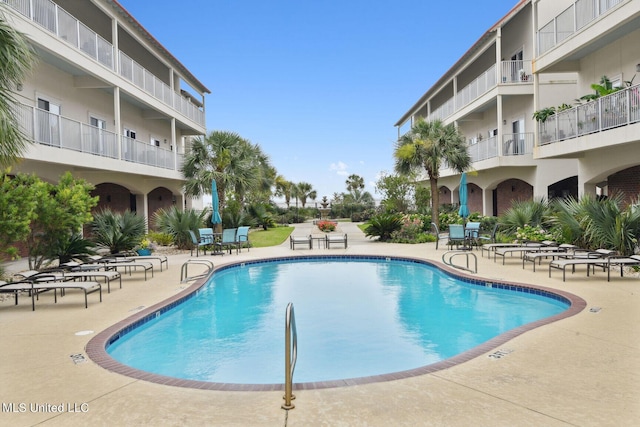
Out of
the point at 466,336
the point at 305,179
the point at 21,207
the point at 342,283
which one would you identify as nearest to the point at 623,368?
the point at 466,336

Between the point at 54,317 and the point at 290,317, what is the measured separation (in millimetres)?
5403

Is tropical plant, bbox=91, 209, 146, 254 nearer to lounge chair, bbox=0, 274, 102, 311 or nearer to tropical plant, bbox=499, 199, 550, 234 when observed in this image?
lounge chair, bbox=0, 274, 102, 311

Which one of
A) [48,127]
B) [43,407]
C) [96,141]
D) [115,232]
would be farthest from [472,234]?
[43,407]

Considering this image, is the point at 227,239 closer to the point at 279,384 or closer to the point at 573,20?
the point at 279,384

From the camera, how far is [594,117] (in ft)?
48.1

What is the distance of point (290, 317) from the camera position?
4371 millimetres

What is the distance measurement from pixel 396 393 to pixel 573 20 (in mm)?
17031

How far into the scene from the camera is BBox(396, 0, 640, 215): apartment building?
1405cm

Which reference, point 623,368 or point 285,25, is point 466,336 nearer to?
point 623,368

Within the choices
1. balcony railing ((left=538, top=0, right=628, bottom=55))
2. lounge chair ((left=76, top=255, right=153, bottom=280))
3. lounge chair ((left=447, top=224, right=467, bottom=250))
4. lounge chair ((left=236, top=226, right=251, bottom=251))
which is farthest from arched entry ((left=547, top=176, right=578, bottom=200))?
lounge chair ((left=76, top=255, right=153, bottom=280))

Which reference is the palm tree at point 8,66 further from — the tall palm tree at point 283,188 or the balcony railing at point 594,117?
the tall palm tree at point 283,188

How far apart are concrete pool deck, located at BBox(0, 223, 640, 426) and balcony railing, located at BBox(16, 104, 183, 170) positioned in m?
8.23

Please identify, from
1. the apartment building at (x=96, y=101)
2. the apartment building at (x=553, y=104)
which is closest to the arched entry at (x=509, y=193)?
the apartment building at (x=553, y=104)

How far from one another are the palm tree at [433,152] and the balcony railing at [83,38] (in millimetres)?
11950
